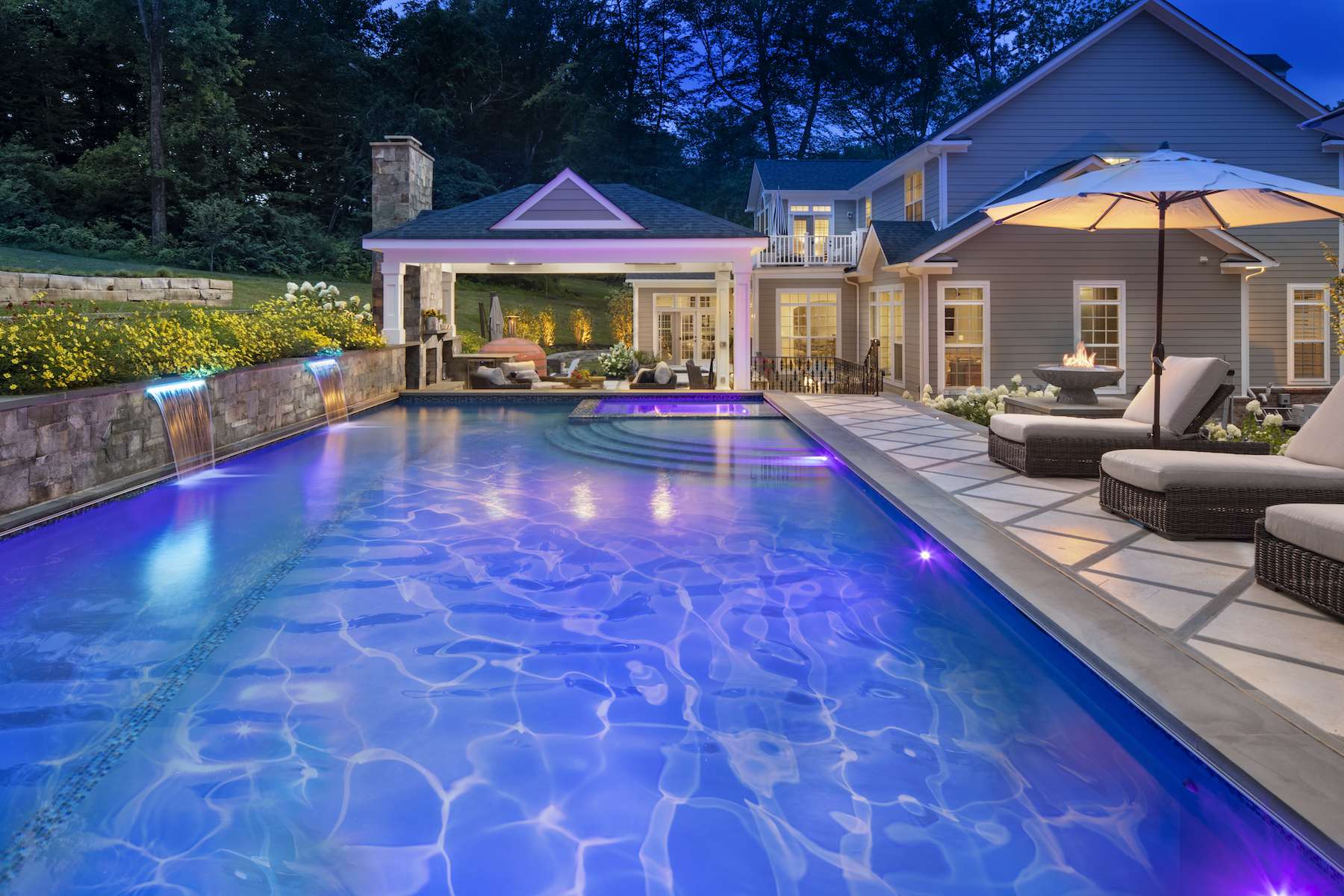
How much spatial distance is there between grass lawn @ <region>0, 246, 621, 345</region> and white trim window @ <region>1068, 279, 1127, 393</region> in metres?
18.1

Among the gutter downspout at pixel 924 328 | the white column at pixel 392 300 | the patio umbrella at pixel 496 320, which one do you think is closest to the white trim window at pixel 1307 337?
the gutter downspout at pixel 924 328

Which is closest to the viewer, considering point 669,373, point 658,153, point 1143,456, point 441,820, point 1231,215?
point 441,820

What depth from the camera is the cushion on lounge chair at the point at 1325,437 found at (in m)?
6.12

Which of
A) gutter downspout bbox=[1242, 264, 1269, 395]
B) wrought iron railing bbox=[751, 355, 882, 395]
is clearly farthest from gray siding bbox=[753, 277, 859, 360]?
gutter downspout bbox=[1242, 264, 1269, 395]

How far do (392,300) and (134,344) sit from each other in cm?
952

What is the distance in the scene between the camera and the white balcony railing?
966 inches

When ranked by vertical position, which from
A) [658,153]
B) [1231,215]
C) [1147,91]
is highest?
[658,153]

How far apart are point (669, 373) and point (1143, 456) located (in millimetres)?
13510

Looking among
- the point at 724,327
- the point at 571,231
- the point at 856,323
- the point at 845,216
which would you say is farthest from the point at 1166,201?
the point at 845,216

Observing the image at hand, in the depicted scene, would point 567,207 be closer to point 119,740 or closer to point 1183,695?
point 119,740

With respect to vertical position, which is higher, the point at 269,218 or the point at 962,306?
the point at 269,218

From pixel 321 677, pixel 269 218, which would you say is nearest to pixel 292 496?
pixel 321 677

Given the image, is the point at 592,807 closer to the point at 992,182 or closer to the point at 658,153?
the point at 992,182

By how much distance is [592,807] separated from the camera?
345cm
